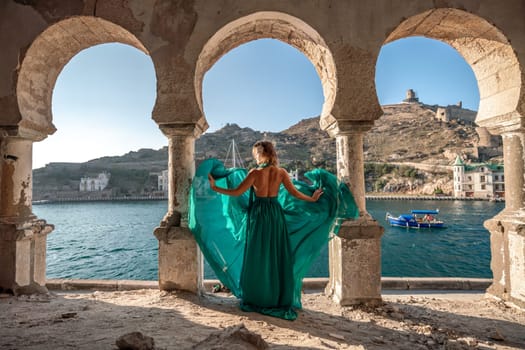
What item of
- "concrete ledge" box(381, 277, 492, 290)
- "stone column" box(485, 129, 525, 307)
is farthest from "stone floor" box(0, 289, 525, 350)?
"concrete ledge" box(381, 277, 492, 290)

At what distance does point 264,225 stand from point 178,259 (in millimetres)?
1293

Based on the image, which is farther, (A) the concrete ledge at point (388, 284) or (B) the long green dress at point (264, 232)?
(A) the concrete ledge at point (388, 284)

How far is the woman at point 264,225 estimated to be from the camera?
2.97 metres

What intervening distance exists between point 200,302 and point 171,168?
175 cm

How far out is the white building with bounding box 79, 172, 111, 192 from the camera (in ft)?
260

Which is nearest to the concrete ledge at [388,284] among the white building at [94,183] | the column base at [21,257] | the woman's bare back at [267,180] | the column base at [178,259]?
the column base at [21,257]

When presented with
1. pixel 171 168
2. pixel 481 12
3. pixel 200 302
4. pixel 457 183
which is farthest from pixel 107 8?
pixel 457 183

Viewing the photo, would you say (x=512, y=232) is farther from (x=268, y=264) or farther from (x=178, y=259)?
(x=178, y=259)

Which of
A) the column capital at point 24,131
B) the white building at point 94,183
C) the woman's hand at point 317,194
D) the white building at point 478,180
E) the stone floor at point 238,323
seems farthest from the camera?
the white building at point 94,183

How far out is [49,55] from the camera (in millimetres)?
3832

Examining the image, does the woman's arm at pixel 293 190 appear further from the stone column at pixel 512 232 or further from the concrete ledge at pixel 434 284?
the concrete ledge at pixel 434 284

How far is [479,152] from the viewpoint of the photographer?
64.3 m

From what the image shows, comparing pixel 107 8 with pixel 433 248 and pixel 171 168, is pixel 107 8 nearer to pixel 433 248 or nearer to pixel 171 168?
pixel 171 168

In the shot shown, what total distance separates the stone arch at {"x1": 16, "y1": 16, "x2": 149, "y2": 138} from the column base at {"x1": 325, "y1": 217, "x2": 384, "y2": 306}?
368cm
